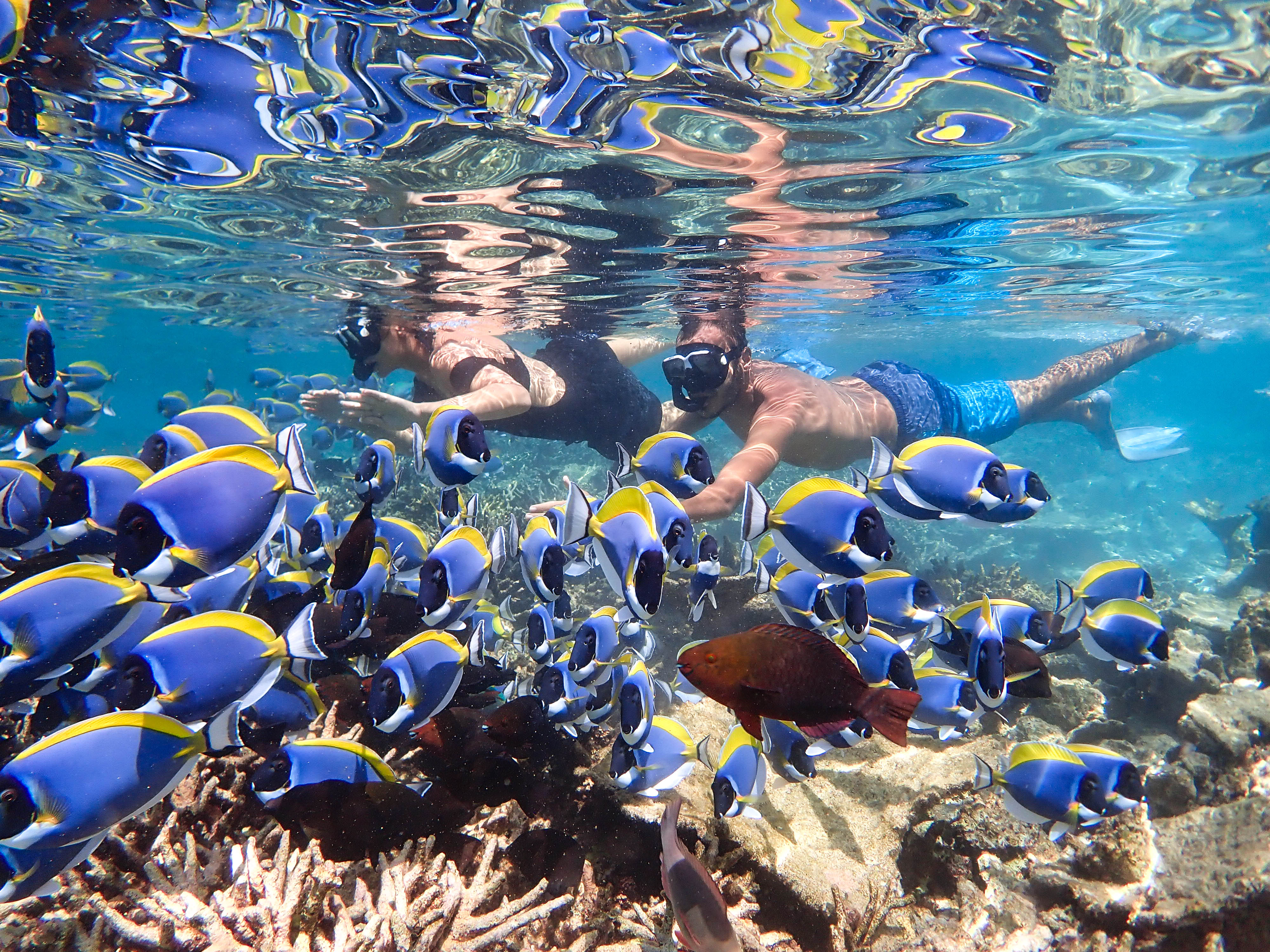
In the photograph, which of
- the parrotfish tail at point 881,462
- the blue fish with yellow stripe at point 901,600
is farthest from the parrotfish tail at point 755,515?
the blue fish with yellow stripe at point 901,600

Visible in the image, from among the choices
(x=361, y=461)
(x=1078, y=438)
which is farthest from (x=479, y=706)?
(x=1078, y=438)

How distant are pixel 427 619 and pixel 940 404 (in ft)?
32.0

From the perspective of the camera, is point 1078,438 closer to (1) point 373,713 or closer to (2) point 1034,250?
(2) point 1034,250

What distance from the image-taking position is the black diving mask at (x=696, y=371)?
7.05 metres

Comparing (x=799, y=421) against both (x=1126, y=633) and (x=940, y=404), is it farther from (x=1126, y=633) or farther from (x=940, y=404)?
(x=1126, y=633)

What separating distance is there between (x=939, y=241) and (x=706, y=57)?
9093 millimetres

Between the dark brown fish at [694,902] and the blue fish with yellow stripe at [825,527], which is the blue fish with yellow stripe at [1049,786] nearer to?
the blue fish with yellow stripe at [825,527]

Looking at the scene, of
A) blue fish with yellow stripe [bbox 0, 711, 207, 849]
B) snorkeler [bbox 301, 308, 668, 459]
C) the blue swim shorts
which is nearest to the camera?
blue fish with yellow stripe [bbox 0, 711, 207, 849]

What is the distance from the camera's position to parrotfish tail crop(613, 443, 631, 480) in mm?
3691

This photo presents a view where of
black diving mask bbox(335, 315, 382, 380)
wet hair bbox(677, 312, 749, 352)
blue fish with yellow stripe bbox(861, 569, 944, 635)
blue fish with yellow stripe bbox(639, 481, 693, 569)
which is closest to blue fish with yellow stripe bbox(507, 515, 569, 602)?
blue fish with yellow stripe bbox(639, 481, 693, 569)

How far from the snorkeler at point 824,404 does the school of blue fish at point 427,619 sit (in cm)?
264

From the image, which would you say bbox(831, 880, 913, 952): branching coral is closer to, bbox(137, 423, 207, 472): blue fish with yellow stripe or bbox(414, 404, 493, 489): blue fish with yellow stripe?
bbox(414, 404, 493, 489): blue fish with yellow stripe

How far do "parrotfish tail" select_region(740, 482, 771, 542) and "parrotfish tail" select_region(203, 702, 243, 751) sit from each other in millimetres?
2140

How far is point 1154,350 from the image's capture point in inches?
571
